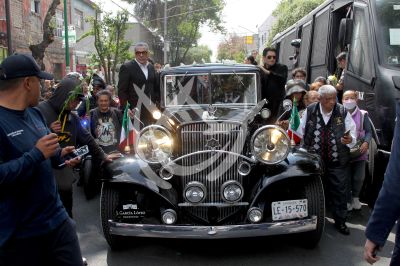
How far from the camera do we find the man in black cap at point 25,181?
250 centimetres

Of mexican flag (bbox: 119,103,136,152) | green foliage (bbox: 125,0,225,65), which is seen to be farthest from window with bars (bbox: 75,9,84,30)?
mexican flag (bbox: 119,103,136,152)

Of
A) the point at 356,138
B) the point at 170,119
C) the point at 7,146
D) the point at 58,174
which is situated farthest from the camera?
the point at 356,138

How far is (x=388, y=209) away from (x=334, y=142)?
3.25 meters

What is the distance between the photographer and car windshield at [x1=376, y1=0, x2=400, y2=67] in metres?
6.39

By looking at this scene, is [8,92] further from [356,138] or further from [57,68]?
[57,68]

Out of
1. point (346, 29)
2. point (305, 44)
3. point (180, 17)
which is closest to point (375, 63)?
point (346, 29)

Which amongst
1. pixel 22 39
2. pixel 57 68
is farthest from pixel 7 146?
pixel 57 68

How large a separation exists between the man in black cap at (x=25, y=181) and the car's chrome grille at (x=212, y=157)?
2.06 m

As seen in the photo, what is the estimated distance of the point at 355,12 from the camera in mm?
7363

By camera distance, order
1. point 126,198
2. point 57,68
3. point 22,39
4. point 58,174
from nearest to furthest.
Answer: point 58,174 < point 126,198 < point 22,39 < point 57,68

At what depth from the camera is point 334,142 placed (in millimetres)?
5371

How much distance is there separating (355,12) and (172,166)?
4378 millimetres

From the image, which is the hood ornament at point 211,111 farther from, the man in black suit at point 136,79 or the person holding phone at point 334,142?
the man in black suit at point 136,79

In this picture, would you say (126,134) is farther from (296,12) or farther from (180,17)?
(180,17)
